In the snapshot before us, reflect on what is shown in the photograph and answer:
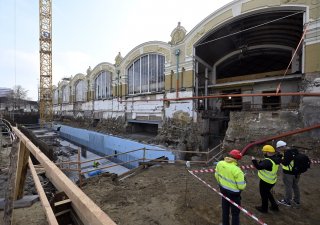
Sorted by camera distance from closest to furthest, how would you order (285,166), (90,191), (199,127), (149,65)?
1. (285,166)
2. (90,191)
3. (199,127)
4. (149,65)

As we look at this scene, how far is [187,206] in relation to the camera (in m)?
5.04

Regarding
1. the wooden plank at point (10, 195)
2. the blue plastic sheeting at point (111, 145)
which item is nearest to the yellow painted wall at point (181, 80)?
the blue plastic sheeting at point (111, 145)

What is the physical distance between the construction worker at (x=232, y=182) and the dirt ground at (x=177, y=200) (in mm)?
773

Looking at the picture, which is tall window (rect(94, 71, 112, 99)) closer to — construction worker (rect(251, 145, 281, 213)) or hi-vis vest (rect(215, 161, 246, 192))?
construction worker (rect(251, 145, 281, 213))

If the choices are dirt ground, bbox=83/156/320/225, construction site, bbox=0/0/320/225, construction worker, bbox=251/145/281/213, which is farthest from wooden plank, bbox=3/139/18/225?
construction worker, bbox=251/145/281/213

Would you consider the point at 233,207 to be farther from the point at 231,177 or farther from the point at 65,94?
the point at 65,94

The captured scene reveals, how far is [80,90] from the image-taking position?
33656 millimetres

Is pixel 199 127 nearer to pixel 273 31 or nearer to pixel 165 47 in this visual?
pixel 165 47

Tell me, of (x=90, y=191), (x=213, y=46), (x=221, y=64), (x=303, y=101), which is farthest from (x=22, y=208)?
(x=221, y=64)

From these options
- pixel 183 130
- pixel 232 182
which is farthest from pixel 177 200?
pixel 183 130

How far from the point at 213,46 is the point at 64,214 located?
1761 cm

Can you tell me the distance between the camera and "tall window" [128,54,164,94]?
721 inches

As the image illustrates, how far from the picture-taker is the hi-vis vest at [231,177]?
3643mm

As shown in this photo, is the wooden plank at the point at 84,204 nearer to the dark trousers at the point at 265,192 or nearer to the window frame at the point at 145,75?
the dark trousers at the point at 265,192
